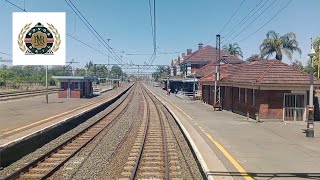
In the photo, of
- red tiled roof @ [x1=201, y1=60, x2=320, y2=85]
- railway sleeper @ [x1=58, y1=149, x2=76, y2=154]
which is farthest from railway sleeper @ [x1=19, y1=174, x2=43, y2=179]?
red tiled roof @ [x1=201, y1=60, x2=320, y2=85]

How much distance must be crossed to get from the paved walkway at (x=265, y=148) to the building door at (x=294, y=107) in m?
1.55

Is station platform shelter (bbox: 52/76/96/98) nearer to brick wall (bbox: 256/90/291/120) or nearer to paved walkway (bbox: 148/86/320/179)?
paved walkway (bbox: 148/86/320/179)

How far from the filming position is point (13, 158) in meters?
13.4

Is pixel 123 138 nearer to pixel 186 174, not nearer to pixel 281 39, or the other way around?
pixel 186 174

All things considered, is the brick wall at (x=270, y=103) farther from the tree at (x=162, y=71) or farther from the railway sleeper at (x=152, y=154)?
the tree at (x=162, y=71)

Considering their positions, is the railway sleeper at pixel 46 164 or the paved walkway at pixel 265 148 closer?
the paved walkway at pixel 265 148

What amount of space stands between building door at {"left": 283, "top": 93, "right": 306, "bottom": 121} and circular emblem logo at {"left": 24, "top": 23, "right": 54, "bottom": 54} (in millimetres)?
15237

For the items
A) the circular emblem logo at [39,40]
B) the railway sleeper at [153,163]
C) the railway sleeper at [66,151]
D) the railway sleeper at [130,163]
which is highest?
the circular emblem logo at [39,40]

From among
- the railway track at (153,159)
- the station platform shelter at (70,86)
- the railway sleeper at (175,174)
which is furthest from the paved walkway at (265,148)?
the station platform shelter at (70,86)

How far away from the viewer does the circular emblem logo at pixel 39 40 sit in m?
23.1

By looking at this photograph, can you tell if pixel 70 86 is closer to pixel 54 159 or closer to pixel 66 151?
pixel 66 151

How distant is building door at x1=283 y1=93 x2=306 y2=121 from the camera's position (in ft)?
79.3

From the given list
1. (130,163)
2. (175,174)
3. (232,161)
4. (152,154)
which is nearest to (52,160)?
(130,163)

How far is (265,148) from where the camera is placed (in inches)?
553
